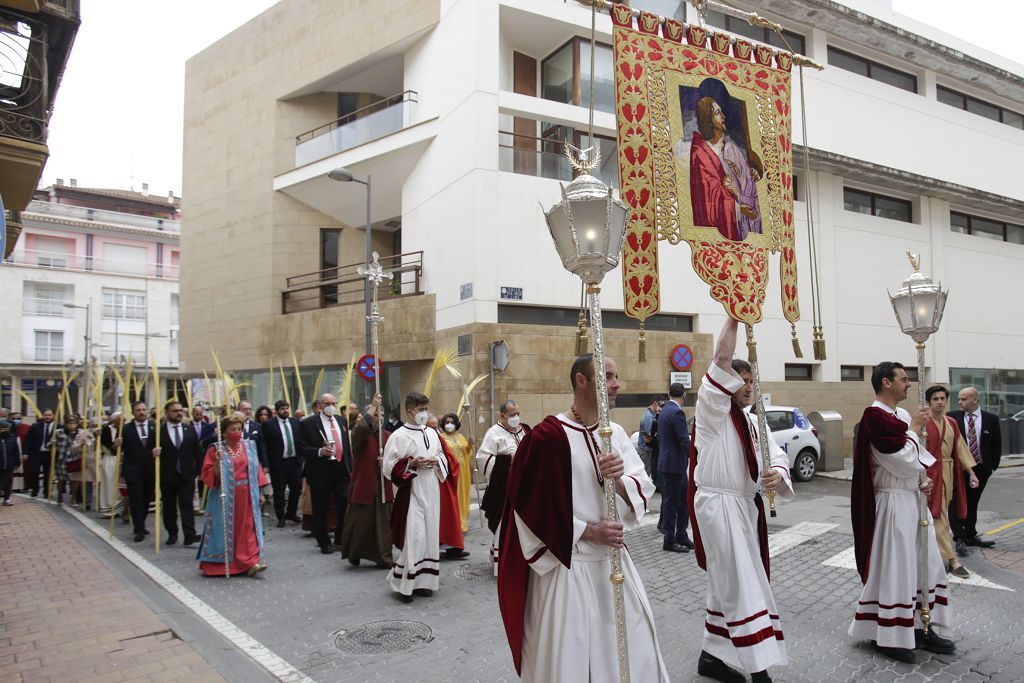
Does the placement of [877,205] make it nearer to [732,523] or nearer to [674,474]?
[674,474]

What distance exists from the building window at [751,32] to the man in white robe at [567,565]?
19087 millimetres

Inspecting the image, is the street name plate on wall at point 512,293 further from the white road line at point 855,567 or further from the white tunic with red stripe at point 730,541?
the white tunic with red stripe at point 730,541

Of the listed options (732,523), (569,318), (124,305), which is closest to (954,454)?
(732,523)

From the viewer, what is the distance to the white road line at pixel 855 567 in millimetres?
6582

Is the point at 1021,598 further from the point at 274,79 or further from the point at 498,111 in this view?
the point at 274,79

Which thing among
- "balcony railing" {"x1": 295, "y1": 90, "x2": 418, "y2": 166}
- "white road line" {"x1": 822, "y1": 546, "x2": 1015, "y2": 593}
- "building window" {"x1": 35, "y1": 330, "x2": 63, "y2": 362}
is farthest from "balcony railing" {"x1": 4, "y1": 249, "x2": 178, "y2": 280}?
"white road line" {"x1": 822, "y1": 546, "x2": 1015, "y2": 593}

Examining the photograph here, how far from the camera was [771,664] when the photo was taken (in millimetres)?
4191

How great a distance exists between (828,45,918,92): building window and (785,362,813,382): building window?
31.1ft

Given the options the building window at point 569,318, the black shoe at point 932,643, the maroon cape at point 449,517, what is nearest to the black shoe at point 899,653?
the black shoe at point 932,643

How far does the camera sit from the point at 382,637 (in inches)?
221

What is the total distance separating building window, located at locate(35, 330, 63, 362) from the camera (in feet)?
Result: 140

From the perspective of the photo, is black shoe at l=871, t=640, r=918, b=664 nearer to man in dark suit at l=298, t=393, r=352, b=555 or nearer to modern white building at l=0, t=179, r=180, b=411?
man in dark suit at l=298, t=393, r=352, b=555

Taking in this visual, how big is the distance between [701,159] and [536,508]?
405cm

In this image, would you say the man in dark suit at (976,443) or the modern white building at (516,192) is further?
the modern white building at (516,192)
